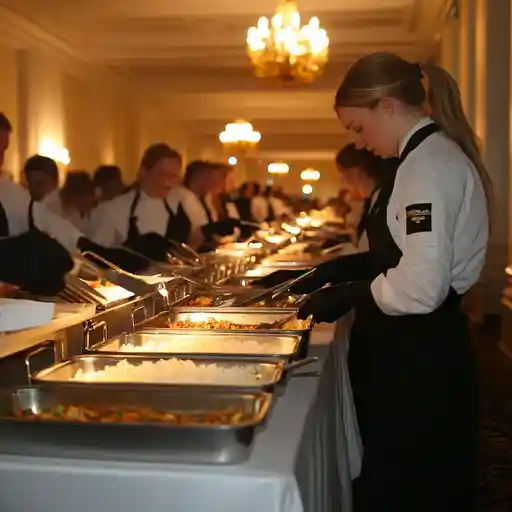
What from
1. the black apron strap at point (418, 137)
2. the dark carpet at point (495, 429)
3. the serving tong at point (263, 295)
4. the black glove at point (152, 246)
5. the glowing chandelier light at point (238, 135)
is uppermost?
the glowing chandelier light at point (238, 135)

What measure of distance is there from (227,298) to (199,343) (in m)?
0.52

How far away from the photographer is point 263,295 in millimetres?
1881

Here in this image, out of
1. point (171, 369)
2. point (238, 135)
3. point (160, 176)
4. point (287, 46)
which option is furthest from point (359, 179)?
point (238, 135)

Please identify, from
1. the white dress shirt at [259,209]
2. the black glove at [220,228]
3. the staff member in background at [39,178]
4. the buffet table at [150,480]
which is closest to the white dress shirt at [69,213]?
the staff member in background at [39,178]

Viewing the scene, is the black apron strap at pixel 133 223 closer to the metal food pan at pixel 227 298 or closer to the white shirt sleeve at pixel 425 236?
the metal food pan at pixel 227 298

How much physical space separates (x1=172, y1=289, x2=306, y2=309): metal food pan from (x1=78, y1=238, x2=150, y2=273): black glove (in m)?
0.35

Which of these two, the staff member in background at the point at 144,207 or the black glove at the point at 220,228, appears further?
the black glove at the point at 220,228

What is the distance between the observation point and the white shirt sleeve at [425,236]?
4.24 feet

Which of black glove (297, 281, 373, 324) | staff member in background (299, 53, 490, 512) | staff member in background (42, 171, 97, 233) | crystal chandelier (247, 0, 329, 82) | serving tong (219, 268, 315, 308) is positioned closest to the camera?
staff member in background (299, 53, 490, 512)

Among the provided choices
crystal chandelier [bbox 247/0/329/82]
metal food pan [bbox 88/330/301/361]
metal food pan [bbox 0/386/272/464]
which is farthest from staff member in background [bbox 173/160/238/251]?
metal food pan [bbox 0/386/272/464]

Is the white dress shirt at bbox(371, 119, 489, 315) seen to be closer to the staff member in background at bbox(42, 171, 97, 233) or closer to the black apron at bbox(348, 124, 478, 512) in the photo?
the black apron at bbox(348, 124, 478, 512)

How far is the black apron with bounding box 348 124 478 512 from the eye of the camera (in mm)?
1438

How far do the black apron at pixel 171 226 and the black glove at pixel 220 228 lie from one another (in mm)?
382

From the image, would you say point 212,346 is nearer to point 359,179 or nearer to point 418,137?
point 418,137
